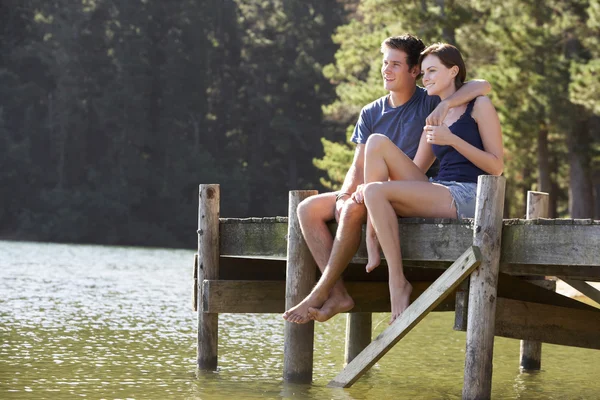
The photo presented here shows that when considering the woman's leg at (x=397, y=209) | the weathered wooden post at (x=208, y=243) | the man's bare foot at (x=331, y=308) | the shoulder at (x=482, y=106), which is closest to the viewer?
the woman's leg at (x=397, y=209)

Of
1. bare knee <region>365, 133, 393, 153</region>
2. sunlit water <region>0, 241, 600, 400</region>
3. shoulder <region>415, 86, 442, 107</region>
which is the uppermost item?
shoulder <region>415, 86, 442, 107</region>

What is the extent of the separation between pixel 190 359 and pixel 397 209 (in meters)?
3.60

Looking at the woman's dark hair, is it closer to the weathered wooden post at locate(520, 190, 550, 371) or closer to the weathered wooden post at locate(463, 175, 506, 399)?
the weathered wooden post at locate(463, 175, 506, 399)

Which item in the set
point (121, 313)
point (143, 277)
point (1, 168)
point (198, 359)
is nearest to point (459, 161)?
point (198, 359)

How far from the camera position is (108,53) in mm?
60531

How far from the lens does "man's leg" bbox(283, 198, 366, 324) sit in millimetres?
7352

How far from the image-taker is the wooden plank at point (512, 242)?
→ 21.2ft

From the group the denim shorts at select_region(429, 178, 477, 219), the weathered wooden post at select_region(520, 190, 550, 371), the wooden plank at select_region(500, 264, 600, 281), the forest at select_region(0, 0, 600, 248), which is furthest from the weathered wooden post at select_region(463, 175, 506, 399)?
the forest at select_region(0, 0, 600, 248)

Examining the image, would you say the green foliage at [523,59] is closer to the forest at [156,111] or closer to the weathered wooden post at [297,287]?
the weathered wooden post at [297,287]

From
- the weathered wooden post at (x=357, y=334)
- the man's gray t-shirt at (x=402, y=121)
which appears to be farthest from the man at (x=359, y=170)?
the weathered wooden post at (x=357, y=334)

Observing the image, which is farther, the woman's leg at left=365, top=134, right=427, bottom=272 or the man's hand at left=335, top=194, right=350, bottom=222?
the man's hand at left=335, top=194, right=350, bottom=222

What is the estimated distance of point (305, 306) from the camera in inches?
299

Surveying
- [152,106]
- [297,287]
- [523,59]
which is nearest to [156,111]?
[152,106]

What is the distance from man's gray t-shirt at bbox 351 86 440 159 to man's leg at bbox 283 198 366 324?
80 centimetres
